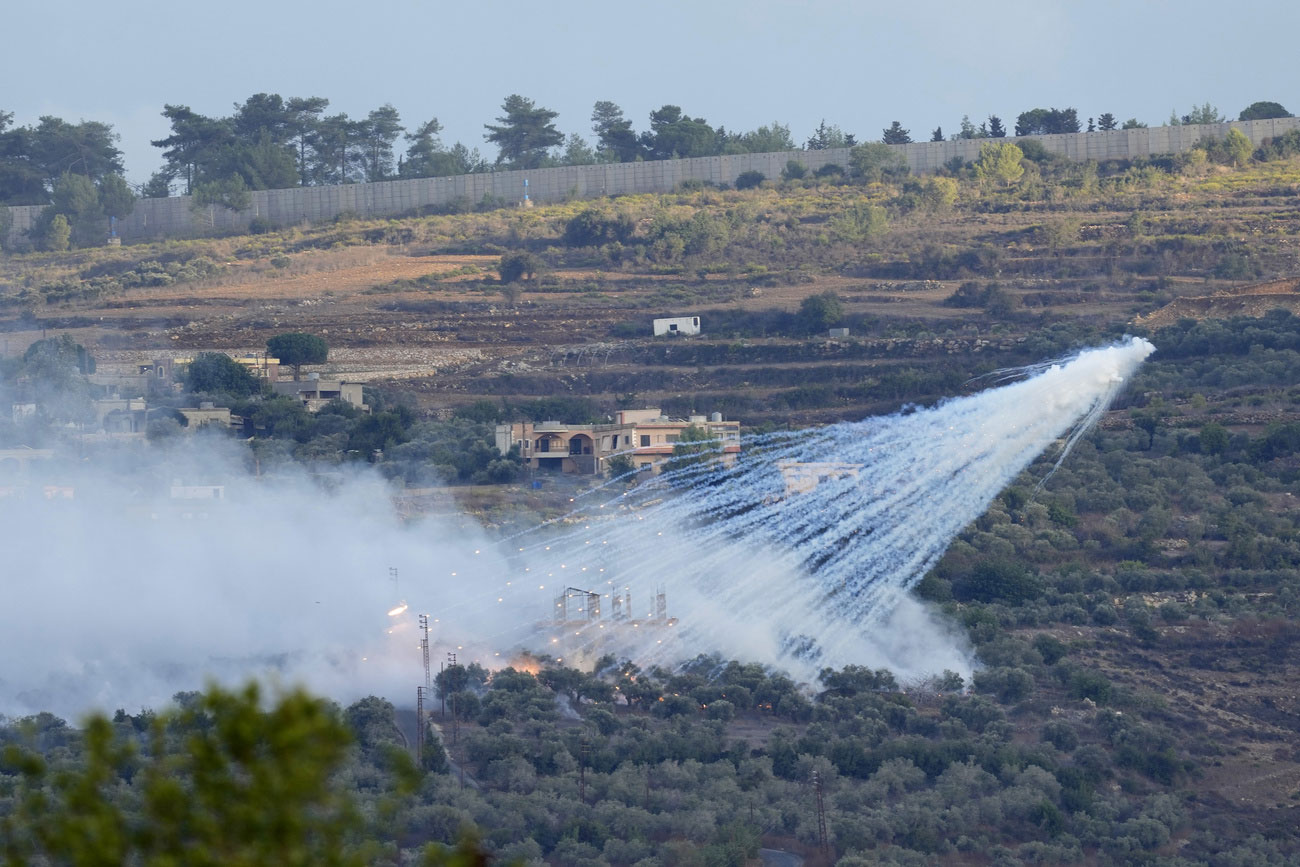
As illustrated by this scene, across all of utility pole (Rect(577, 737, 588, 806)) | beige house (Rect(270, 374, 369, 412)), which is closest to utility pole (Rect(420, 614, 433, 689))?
utility pole (Rect(577, 737, 588, 806))

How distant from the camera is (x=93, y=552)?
140 feet

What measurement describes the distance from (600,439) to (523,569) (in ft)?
28.2

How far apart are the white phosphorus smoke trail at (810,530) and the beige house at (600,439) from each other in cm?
359

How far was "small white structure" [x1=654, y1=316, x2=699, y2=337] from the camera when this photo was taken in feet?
205

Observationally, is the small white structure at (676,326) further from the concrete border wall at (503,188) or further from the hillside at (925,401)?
the concrete border wall at (503,188)

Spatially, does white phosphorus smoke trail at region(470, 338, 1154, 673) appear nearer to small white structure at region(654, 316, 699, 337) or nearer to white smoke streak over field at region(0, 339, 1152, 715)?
white smoke streak over field at region(0, 339, 1152, 715)

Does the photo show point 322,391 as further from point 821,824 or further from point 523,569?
point 821,824

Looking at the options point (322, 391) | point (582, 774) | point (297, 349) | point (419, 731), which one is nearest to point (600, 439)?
point (322, 391)

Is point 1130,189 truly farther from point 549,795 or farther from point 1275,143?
point 549,795

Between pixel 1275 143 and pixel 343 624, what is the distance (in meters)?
50.7

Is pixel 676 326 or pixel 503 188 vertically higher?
pixel 503 188

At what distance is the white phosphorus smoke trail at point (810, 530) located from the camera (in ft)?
127

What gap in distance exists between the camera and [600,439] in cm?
5031

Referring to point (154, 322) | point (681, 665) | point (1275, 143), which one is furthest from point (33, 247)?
point (681, 665)
